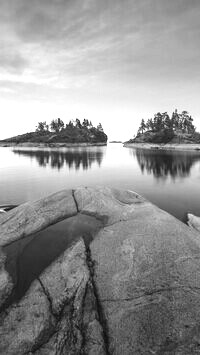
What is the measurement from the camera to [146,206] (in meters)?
11.9

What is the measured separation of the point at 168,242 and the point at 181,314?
272 cm

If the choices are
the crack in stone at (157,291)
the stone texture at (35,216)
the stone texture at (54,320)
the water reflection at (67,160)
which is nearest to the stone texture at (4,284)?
the stone texture at (54,320)

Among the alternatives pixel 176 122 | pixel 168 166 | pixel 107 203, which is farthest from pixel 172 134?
pixel 107 203

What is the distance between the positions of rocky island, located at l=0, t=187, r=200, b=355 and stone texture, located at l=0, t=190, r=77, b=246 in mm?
88

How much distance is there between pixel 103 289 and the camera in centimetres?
619

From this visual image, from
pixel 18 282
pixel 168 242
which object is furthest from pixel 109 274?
pixel 18 282

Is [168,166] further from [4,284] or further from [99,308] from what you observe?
[4,284]

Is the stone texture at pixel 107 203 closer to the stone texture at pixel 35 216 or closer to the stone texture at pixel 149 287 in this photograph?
the stone texture at pixel 35 216

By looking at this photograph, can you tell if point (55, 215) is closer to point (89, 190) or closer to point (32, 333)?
point (89, 190)

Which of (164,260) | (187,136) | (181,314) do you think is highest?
(187,136)

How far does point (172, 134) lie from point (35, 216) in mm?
170465

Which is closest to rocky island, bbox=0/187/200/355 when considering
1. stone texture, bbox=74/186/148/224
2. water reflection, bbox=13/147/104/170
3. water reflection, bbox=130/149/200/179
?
stone texture, bbox=74/186/148/224

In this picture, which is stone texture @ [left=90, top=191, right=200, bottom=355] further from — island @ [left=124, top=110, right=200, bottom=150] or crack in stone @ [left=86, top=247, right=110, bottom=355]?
island @ [left=124, top=110, right=200, bottom=150]

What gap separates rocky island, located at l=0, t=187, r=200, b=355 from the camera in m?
4.99
